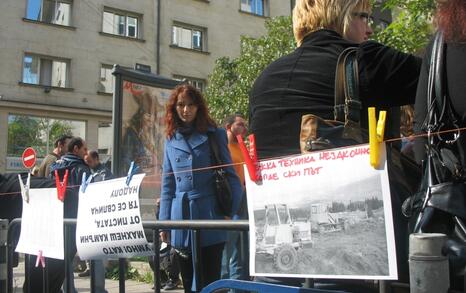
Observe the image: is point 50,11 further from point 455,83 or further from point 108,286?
point 455,83

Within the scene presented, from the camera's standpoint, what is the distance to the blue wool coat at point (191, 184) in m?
3.52

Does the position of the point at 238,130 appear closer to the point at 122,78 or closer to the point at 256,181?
the point at 122,78

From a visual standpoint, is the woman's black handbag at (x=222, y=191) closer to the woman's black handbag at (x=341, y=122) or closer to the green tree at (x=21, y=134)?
the woman's black handbag at (x=341, y=122)

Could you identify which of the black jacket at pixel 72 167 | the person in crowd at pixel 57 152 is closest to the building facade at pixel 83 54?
the person in crowd at pixel 57 152

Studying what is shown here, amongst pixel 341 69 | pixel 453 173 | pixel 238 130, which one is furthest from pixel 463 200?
pixel 238 130

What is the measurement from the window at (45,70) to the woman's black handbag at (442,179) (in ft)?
69.6

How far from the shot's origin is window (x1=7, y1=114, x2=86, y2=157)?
67.4 feet

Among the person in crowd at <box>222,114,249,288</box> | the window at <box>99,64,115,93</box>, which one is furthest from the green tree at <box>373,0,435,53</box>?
the window at <box>99,64,115,93</box>

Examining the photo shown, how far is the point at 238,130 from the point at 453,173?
4247 millimetres

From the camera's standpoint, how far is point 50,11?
21.8m

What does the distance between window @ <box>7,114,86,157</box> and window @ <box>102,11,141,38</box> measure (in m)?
4.23

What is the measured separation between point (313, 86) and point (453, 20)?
55 cm

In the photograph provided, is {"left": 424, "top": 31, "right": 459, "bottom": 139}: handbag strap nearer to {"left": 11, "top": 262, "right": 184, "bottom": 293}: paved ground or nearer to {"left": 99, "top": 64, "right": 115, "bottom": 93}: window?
{"left": 11, "top": 262, "right": 184, "bottom": 293}: paved ground

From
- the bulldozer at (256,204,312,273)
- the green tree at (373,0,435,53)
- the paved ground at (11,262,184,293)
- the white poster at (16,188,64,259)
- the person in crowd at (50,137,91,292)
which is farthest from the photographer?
the green tree at (373,0,435,53)
